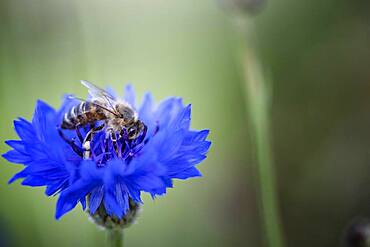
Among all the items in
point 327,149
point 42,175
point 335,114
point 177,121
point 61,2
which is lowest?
point 42,175

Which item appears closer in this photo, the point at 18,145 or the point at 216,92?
the point at 18,145

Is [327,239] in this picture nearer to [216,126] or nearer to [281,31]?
[216,126]

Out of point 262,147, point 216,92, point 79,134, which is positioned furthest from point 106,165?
point 216,92

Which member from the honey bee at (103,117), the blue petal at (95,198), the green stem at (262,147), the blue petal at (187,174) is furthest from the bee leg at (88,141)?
the green stem at (262,147)

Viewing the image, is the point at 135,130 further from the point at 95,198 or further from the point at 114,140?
the point at 95,198

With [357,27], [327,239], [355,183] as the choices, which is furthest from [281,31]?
[327,239]

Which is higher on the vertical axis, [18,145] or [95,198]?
[18,145]
